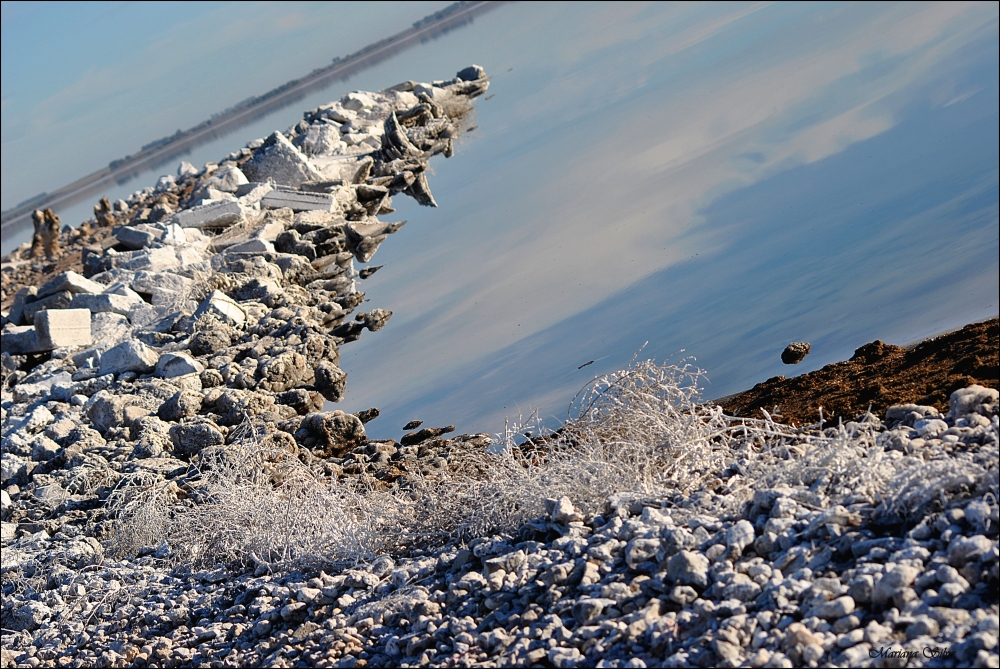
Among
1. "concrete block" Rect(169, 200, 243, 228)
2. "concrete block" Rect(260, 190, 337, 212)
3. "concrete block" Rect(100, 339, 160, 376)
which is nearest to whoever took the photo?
"concrete block" Rect(100, 339, 160, 376)

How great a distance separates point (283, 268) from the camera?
10734mm

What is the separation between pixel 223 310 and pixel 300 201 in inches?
193

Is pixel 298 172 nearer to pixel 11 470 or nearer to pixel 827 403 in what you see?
pixel 11 470

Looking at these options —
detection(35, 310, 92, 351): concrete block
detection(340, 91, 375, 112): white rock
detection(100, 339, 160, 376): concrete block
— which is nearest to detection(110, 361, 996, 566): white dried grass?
detection(100, 339, 160, 376): concrete block

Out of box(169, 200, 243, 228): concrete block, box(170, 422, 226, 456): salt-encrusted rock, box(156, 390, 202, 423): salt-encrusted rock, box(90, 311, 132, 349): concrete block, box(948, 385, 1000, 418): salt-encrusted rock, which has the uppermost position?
box(169, 200, 243, 228): concrete block

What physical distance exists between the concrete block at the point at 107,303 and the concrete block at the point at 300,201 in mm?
→ 3689

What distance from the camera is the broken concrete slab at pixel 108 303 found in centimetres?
1020

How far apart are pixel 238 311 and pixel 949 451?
23.8ft

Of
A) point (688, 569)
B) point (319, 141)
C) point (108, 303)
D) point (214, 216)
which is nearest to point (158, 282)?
point (108, 303)

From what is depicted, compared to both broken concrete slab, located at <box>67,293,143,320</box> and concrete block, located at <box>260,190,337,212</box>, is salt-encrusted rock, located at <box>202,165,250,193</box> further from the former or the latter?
broken concrete slab, located at <box>67,293,143,320</box>

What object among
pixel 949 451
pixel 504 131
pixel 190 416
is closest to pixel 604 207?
pixel 190 416

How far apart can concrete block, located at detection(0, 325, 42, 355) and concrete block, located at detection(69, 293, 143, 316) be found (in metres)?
0.55

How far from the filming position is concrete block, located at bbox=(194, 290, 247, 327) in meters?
9.03

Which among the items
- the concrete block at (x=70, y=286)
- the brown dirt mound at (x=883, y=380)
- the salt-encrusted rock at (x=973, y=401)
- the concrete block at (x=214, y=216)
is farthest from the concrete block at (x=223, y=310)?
the salt-encrusted rock at (x=973, y=401)
